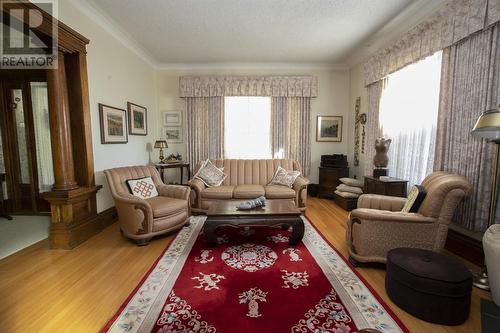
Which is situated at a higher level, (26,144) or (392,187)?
(26,144)

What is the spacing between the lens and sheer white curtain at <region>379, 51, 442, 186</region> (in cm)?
306

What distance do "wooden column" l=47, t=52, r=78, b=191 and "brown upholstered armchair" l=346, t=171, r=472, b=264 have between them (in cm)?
353

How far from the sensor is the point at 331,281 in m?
2.17

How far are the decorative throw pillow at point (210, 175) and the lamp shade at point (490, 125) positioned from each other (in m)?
3.59

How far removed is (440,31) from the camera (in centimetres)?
280

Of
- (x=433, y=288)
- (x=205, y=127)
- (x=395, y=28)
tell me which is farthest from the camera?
(x=205, y=127)

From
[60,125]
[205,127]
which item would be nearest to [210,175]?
[205,127]

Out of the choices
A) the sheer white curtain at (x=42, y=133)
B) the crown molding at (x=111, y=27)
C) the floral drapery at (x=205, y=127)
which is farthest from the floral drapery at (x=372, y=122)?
the sheer white curtain at (x=42, y=133)

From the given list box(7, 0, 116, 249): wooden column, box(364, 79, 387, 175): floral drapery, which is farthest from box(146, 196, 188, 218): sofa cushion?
box(364, 79, 387, 175): floral drapery

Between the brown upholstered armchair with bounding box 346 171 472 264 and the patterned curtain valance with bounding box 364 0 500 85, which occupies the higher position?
the patterned curtain valance with bounding box 364 0 500 85

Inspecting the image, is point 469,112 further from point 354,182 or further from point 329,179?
point 329,179

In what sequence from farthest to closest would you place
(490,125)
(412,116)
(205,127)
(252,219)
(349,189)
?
(205,127), (349,189), (412,116), (252,219), (490,125)

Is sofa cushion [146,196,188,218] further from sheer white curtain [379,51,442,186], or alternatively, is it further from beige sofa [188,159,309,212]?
sheer white curtain [379,51,442,186]

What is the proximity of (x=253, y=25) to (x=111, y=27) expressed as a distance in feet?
7.38
